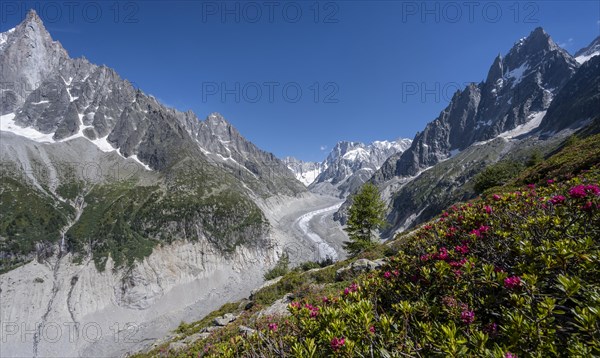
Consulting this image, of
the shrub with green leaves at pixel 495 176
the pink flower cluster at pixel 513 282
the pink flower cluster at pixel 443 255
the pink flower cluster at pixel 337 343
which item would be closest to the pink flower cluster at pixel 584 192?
the pink flower cluster at pixel 443 255

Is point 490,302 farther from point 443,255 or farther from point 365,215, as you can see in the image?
point 365,215

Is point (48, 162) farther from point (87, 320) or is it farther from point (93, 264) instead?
point (87, 320)

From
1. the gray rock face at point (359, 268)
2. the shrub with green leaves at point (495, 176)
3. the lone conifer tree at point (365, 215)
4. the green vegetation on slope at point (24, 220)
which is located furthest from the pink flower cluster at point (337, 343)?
the green vegetation on slope at point (24, 220)

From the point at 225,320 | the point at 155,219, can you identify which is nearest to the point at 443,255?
the point at 225,320

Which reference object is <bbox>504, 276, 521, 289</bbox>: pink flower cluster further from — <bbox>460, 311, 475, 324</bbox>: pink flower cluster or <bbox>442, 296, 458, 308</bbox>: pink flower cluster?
<bbox>442, 296, 458, 308</bbox>: pink flower cluster

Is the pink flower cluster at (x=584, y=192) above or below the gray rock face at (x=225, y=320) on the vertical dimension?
above

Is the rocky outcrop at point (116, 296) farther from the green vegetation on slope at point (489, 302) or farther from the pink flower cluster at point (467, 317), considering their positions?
the pink flower cluster at point (467, 317)

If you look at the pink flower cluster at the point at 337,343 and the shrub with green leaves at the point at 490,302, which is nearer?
the shrub with green leaves at the point at 490,302

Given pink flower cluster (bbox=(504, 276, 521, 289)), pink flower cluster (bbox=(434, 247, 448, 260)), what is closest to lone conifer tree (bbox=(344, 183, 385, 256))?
pink flower cluster (bbox=(434, 247, 448, 260))

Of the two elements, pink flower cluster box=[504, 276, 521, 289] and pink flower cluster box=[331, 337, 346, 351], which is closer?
pink flower cluster box=[504, 276, 521, 289]

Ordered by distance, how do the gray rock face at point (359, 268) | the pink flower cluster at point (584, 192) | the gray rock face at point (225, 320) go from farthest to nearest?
1. the gray rock face at point (225, 320)
2. the gray rock face at point (359, 268)
3. the pink flower cluster at point (584, 192)

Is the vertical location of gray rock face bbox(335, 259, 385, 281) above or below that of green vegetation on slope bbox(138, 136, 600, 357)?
below

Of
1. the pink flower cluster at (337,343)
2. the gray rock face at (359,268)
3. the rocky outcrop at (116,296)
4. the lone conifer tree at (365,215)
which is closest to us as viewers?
the pink flower cluster at (337,343)

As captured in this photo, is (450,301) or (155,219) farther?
(155,219)
